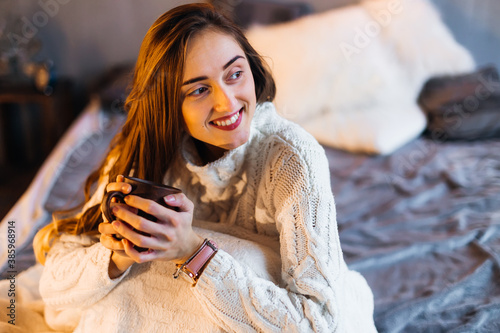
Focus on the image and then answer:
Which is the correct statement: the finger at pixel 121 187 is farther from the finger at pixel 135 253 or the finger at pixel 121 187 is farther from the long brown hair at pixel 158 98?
the long brown hair at pixel 158 98

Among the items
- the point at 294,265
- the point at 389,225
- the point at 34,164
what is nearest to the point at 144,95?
the point at 294,265

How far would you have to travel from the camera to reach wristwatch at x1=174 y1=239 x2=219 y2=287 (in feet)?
2.41

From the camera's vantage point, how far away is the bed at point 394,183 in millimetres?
1140

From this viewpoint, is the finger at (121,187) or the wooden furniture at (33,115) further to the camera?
the wooden furniture at (33,115)

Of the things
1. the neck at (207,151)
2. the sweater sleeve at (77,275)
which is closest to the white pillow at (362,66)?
the neck at (207,151)

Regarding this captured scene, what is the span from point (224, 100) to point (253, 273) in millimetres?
310

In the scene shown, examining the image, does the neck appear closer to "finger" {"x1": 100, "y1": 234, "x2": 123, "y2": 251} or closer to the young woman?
the young woman

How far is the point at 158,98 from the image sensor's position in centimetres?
79

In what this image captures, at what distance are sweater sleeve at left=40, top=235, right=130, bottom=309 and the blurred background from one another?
1226mm

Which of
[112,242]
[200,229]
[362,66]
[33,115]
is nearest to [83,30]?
[33,115]

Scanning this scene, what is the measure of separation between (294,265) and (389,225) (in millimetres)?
787

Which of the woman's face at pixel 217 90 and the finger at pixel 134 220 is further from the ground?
the woman's face at pixel 217 90

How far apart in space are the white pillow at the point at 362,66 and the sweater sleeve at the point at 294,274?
1139mm

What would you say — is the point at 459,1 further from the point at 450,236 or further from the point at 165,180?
the point at 165,180
